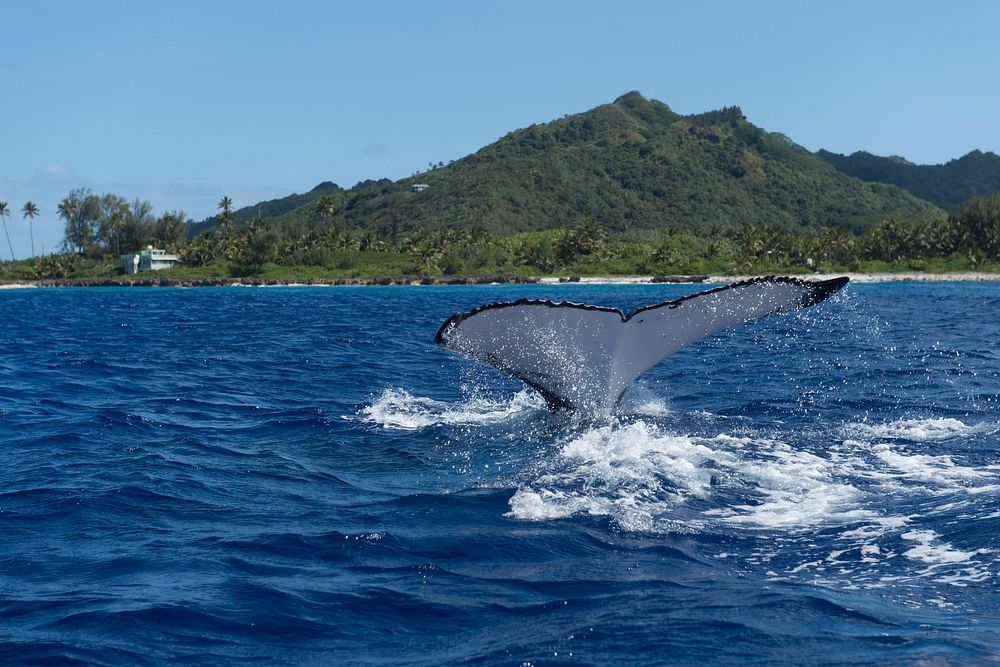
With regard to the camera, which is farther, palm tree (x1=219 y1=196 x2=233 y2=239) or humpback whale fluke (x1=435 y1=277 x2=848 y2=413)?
palm tree (x1=219 y1=196 x2=233 y2=239)

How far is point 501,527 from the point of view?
7023 millimetres

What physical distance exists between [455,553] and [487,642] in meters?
1.47

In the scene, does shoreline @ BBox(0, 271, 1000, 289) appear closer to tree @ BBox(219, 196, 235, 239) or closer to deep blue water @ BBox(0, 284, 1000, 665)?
tree @ BBox(219, 196, 235, 239)

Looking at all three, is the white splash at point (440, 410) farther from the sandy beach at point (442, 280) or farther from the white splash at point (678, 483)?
the sandy beach at point (442, 280)

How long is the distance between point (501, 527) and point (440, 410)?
5448 mm

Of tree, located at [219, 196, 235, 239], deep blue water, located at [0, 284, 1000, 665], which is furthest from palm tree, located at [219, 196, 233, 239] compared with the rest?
deep blue water, located at [0, 284, 1000, 665]

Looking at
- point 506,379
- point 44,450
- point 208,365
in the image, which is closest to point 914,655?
point 44,450

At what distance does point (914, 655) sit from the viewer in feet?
15.6

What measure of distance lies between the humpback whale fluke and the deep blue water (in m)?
0.88

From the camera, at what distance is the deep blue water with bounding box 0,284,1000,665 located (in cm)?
517

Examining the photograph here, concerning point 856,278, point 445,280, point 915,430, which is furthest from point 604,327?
point 445,280

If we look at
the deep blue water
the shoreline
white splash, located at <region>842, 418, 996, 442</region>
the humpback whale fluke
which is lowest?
the deep blue water

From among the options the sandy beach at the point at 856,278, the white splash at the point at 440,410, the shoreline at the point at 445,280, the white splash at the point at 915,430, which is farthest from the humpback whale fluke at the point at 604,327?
the shoreline at the point at 445,280

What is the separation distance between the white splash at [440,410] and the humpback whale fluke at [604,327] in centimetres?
→ 269
